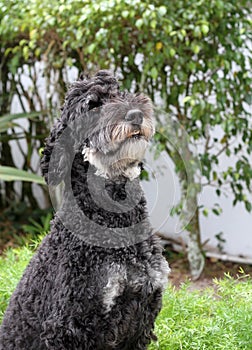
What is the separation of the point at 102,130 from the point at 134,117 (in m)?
0.12

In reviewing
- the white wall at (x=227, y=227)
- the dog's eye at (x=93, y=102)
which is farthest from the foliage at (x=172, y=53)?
the dog's eye at (x=93, y=102)

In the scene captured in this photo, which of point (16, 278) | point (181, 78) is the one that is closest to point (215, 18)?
point (181, 78)

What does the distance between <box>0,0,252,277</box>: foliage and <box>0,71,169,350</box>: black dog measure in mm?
1535

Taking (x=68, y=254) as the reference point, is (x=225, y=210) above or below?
below

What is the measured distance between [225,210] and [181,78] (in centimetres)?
171

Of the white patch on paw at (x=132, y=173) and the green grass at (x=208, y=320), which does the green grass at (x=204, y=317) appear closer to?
the green grass at (x=208, y=320)

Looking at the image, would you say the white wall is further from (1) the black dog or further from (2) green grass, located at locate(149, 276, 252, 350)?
(1) the black dog

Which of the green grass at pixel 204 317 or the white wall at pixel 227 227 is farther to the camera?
the white wall at pixel 227 227

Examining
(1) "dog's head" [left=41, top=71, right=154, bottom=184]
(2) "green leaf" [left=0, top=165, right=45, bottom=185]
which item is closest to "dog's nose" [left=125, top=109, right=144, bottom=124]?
(1) "dog's head" [left=41, top=71, right=154, bottom=184]

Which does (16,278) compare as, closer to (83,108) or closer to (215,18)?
(83,108)

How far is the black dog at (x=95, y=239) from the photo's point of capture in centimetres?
231

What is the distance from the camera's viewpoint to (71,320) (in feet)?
7.70

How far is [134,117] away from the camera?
7.22 ft

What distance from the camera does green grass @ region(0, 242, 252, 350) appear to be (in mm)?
3113
